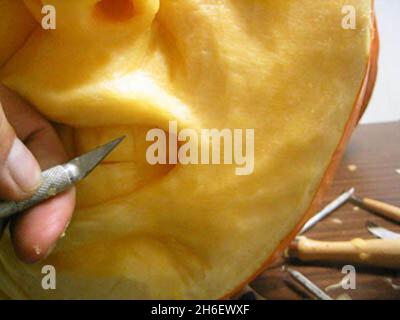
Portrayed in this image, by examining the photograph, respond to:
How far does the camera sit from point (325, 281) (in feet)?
2.01

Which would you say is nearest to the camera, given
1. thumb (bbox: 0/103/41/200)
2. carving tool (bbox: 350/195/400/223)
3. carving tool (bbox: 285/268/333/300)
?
thumb (bbox: 0/103/41/200)

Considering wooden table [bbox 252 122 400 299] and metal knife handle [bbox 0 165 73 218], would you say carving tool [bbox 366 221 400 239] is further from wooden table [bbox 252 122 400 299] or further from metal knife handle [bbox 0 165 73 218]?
metal knife handle [bbox 0 165 73 218]

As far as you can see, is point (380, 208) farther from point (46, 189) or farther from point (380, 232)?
point (46, 189)

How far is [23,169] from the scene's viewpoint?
343 millimetres

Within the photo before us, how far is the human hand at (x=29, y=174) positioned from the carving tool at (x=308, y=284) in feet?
1.07

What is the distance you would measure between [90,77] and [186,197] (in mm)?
124

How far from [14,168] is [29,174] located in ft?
0.04

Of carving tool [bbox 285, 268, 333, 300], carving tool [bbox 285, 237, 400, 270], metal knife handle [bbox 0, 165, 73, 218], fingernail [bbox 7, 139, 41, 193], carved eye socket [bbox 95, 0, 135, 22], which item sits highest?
carved eye socket [bbox 95, 0, 135, 22]

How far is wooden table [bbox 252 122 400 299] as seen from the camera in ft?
1.96

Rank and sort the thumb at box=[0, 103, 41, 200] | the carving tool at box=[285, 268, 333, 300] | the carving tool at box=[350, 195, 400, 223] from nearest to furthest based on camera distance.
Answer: the thumb at box=[0, 103, 41, 200]
the carving tool at box=[285, 268, 333, 300]
the carving tool at box=[350, 195, 400, 223]

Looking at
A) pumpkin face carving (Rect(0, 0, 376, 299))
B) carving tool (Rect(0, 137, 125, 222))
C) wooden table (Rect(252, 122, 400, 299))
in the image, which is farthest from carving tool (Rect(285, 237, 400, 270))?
carving tool (Rect(0, 137, 125, 222))

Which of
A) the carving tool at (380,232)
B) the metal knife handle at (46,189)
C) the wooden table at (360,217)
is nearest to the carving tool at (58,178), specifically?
the metal knife handle at (46,189)

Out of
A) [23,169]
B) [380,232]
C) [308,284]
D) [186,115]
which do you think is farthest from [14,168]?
[380,232]
